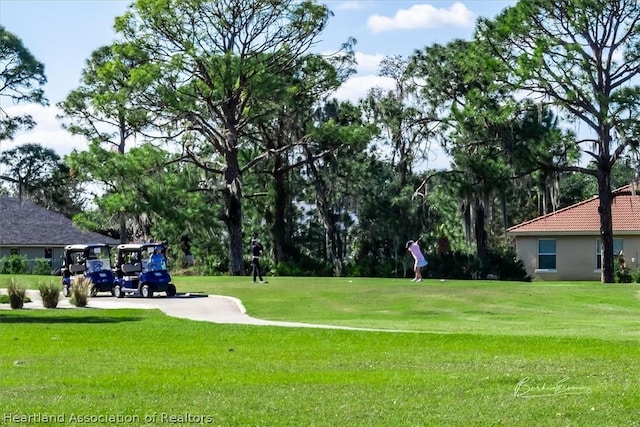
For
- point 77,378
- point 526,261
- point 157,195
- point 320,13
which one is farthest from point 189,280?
point 77,378

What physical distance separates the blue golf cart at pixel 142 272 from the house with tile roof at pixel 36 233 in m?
28.5

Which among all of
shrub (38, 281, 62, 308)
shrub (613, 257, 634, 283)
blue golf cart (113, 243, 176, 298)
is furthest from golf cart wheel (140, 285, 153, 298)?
shrub (613, 257, 634, 283)

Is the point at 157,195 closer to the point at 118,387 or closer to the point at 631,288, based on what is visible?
the point at 631,288

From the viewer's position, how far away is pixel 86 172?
4862 cm

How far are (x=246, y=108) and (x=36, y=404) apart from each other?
4102 centimetres

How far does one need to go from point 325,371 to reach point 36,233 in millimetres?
55975

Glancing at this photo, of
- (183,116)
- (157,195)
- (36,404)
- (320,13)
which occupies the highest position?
(320,13)

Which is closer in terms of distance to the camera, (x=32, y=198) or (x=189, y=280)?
(x=189, y=280)

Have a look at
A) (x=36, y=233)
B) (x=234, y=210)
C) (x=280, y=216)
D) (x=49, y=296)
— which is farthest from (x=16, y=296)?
(x=36, y=233)

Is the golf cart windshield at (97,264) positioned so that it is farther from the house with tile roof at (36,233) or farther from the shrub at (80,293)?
the house with tile roof at (36,233)

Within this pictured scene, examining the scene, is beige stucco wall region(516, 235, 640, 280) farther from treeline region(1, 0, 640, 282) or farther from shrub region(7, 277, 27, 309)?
shrub region(7, 277, 27, 309)

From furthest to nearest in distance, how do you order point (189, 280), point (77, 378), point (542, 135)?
point (542, 135) < point (189, 280) < point (77, 378)

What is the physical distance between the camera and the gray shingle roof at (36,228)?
67.0 meters

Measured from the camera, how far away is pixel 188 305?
3173 cm
